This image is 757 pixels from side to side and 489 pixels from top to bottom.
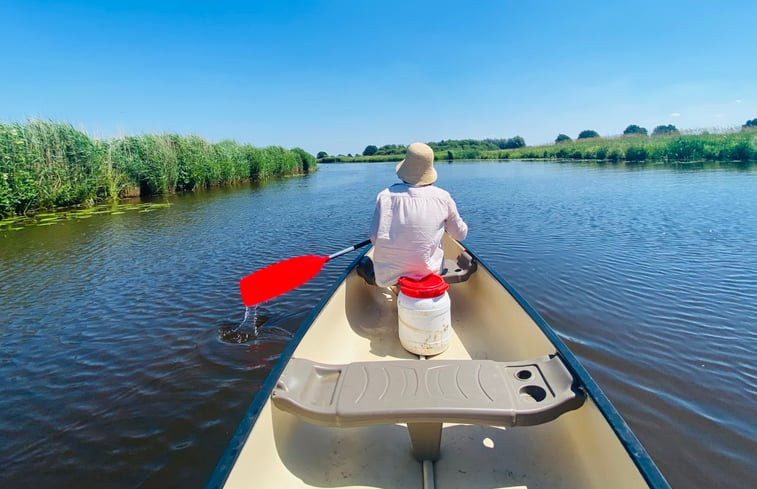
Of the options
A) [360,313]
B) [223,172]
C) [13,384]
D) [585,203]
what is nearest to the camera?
[13,384]

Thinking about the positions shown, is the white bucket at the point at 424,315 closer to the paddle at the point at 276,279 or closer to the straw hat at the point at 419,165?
the straw hat at the point at 419,165

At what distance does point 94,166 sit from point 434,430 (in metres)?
18.4

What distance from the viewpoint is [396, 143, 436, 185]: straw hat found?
3564 millimetres

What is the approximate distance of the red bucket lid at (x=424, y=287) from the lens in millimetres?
3000

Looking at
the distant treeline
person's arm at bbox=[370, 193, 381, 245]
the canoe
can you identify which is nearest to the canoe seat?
the canoe

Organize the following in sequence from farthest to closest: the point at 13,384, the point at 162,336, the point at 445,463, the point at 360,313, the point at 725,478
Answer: the point at 162,336, the point at 360,313, the point at 13,384, the point at 725,478, the point at 445,463

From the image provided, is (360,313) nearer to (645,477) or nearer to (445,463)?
(445,463)

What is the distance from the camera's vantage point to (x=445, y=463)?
2.31 metres

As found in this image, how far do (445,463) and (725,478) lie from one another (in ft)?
6.44

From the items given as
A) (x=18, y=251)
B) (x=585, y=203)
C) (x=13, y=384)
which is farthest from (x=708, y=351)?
(x=18, y=251)

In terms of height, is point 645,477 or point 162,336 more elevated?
point 645,477

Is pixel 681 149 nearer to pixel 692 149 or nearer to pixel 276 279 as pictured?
pixel 692 149

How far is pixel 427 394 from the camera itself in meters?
2.18

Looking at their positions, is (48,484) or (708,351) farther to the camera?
(708,351)
